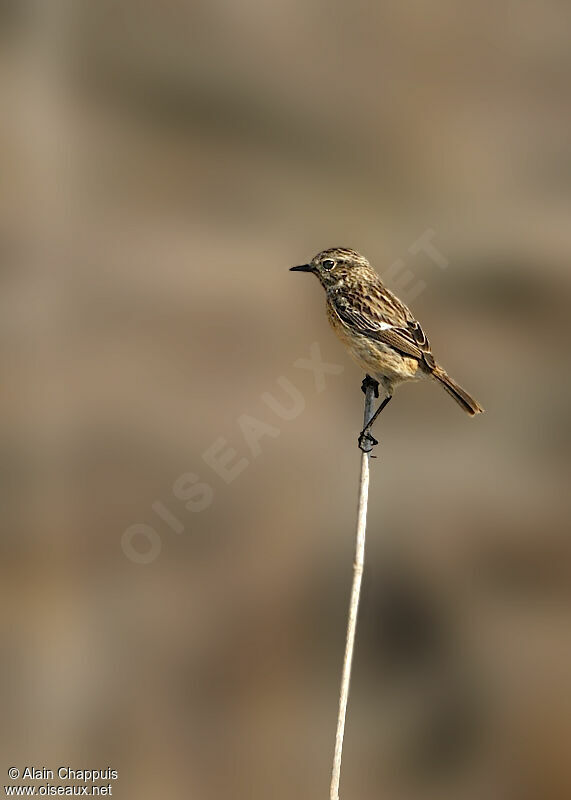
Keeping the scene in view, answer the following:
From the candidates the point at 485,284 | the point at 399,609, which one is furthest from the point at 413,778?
the point at 485,284

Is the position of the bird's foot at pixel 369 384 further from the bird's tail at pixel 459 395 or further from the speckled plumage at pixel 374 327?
the bird's tail at pixel 459 395

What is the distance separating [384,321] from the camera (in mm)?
5738

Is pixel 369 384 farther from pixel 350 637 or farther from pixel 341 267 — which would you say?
pixel 350 637

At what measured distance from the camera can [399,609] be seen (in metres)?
10.8

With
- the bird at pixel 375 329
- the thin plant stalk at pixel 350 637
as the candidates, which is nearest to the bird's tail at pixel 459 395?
the bird at pixel 375 329

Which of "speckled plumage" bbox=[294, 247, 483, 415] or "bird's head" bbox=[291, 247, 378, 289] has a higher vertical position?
"bird's head" bbox=[291, 247, 378, 289]

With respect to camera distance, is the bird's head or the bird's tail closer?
the bird's tail

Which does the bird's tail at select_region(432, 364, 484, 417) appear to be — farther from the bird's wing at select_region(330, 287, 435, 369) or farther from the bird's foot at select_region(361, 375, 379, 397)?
the bird's foot at select_region(361, 375, 379, 397)

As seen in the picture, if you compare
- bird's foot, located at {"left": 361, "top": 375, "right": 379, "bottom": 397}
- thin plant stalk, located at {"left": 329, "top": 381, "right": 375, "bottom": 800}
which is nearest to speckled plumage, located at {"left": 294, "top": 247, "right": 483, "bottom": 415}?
bird's foot, located at {"left": 361, "top": 375, "right": 379, "bottom": 397}

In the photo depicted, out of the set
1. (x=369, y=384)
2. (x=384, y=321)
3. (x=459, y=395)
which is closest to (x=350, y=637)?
(x=369, y=384)

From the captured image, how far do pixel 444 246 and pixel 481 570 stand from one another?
→ 3.70 meters

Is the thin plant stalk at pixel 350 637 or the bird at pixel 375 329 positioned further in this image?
the bird at pixel 375 329

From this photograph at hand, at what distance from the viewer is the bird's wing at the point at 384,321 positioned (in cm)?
561

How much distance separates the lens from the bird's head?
5910 millimetres
